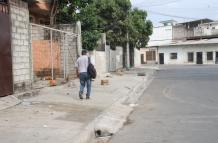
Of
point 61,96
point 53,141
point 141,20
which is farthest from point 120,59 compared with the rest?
point 53,141

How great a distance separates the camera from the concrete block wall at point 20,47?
14.7 meters

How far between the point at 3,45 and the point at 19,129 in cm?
507

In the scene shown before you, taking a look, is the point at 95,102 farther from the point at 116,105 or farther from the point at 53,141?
the point at 53,141

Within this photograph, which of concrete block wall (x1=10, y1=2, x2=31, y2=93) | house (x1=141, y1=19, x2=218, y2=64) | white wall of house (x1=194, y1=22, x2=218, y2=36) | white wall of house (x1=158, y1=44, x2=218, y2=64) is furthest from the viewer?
white wall of house (x1=194, y1=22, x2=218, y2=36)

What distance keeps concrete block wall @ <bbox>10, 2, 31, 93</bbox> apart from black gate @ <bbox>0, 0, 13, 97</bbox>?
0.40 meters

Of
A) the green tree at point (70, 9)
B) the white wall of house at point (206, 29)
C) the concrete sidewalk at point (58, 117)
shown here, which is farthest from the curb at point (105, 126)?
the white wall of house at point (206, 29)

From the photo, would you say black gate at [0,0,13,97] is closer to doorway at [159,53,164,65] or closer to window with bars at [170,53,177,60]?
window with bars at [170,53,177,60]

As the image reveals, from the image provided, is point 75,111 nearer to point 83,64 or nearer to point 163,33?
point 83,64

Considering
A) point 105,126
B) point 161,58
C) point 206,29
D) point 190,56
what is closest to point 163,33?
point 161,58

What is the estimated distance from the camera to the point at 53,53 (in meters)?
22.7

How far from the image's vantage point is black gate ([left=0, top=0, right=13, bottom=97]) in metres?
13.7

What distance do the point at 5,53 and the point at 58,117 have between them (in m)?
3.79

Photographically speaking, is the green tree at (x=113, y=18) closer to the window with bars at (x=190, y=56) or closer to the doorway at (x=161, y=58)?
the window with bars at (x=190, y=56)

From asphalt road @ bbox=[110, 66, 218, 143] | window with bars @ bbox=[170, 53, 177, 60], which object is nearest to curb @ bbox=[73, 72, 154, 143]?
asphalt road @ bbox=[110, 66, 218, 143]
